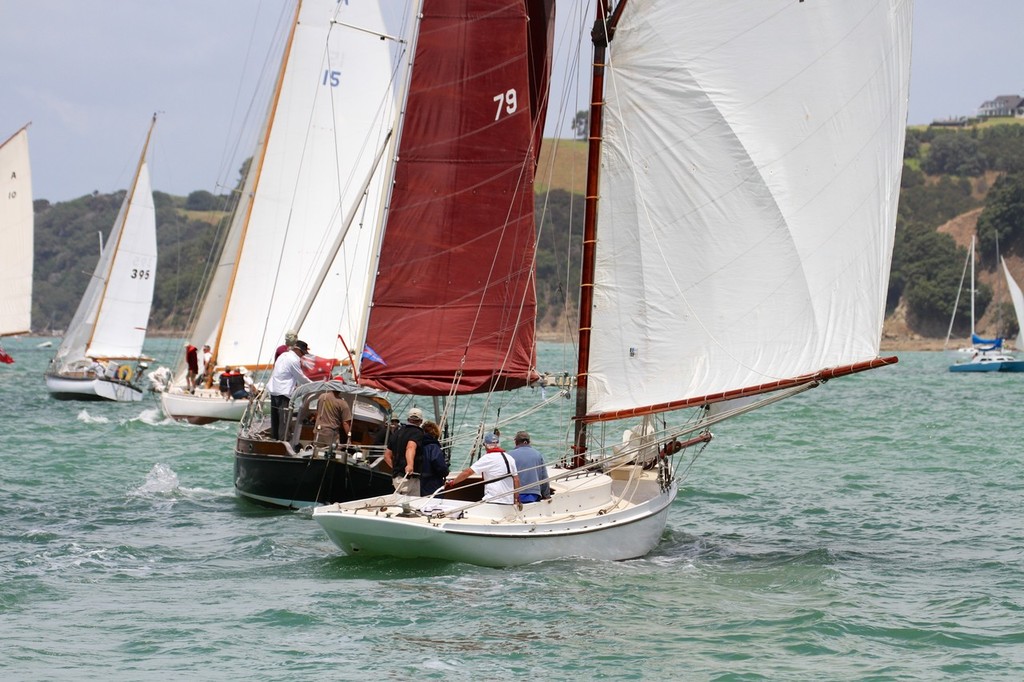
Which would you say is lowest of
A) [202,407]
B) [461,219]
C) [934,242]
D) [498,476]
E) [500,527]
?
[202,407]

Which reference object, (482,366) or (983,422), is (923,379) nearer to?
(983,422)

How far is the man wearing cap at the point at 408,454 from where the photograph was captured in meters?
17.9

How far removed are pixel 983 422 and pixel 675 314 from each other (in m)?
30.2

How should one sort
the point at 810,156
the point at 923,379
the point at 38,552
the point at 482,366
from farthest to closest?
the point at 923,379
the point at 482,366
the point at 38,552
the point at 810,156

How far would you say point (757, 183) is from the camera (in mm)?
16859

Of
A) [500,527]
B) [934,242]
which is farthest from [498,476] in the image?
[934,242]

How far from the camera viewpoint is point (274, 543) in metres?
18.9

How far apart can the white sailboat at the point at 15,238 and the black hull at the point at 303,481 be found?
49020 mm

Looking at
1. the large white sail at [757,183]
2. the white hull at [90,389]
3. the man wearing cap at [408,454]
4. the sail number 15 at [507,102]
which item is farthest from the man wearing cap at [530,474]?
the white hull at [90,389]

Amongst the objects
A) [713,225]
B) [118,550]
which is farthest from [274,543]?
[713,225]

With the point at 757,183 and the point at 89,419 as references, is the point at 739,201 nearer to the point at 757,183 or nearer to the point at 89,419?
the point at 757,183

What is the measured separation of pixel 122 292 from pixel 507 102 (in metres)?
40.4

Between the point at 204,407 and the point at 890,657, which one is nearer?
the point at 890,657

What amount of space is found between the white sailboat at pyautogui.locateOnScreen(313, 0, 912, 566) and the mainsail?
411 centimetres
